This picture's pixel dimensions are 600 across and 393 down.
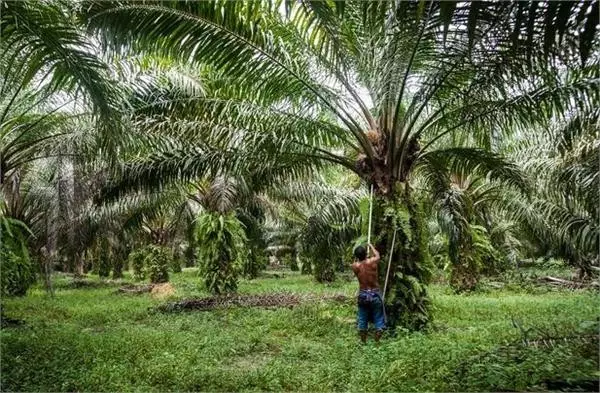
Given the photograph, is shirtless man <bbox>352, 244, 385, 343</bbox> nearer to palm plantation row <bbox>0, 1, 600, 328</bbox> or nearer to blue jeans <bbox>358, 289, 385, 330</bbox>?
blue jeans <bbox>358, 289, 385, 330</bbox>

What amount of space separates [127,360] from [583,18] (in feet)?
19.9

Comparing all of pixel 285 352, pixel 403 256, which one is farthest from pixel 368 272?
pixel 285 352

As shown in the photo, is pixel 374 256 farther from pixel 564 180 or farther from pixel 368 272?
pixel 564 180

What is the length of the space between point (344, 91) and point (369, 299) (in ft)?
11.2

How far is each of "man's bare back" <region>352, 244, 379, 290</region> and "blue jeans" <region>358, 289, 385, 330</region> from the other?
96 mm

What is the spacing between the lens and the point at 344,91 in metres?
8.59

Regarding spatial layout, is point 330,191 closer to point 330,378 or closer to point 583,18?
point 330,378

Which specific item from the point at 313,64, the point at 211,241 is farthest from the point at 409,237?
the point at 211,241

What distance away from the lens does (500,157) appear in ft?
28.2

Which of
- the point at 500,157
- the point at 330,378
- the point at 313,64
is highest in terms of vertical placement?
the point at 313,64

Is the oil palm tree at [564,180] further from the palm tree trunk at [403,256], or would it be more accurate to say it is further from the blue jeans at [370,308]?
the blue jeans at [370,308]

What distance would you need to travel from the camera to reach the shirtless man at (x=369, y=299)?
24.6 feet

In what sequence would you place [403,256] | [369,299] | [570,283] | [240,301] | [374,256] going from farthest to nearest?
[570,283]
[240,301]
[403,256]
[374,256]
[369,299]

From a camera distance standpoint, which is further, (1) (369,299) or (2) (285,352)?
(1) (369,299)
